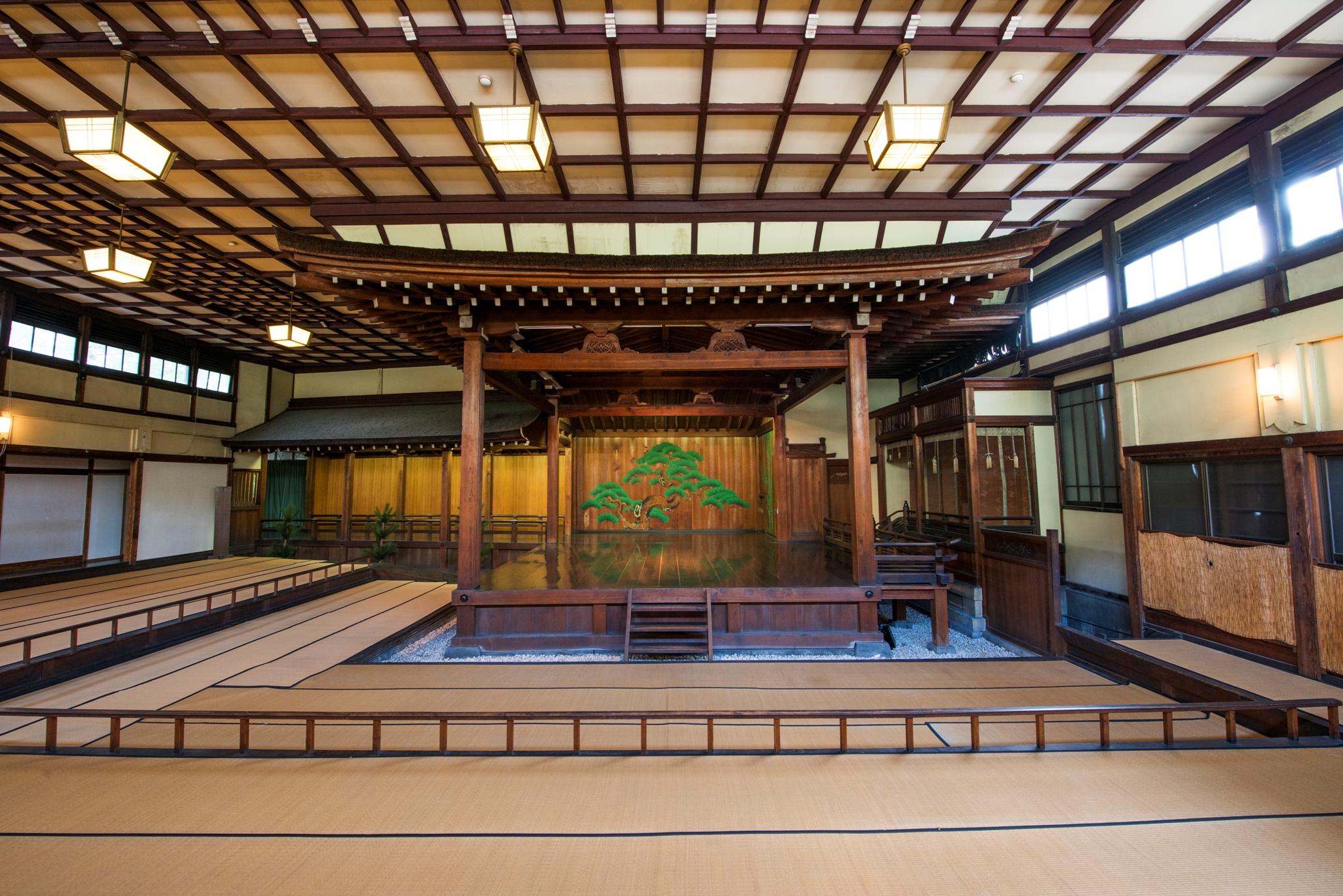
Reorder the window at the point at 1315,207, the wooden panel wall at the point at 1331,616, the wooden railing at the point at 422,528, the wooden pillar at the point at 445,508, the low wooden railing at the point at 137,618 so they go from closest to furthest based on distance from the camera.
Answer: the wooden panel wall at the point at 1331,616 → the window at the point at 1315,207 → the low wooden railing at the point at 137,618 → the wooden pillar at the point at 445,508 → the wooden railing at the point at 422,528

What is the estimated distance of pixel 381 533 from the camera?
11820mm

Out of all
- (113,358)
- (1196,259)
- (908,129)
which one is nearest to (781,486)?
(1196,259)

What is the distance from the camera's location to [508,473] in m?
13.0

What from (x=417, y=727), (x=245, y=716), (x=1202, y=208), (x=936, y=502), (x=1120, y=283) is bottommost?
(x=417, y=727)

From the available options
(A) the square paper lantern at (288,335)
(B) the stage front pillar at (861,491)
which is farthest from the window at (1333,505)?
(A) the square paper lantern at (288,335)

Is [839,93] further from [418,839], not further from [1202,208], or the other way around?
[418,839]

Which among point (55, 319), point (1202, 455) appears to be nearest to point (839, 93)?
point (1202, 455)

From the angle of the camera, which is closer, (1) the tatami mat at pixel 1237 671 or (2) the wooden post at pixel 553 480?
(1) the tatami mat at pixel 1237 671

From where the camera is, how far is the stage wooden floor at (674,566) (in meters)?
5.98

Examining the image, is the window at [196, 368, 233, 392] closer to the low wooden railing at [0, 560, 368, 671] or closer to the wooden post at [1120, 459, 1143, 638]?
the low wooden railing at [0, 560, 368, 671]

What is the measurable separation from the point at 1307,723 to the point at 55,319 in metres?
17.1

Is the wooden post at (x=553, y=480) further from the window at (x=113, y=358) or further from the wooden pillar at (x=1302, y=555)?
the wooden pillar at (x=1302, y=555)

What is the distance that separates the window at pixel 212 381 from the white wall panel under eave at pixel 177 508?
1.86 m

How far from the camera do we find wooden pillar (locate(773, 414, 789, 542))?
982 centimetres
